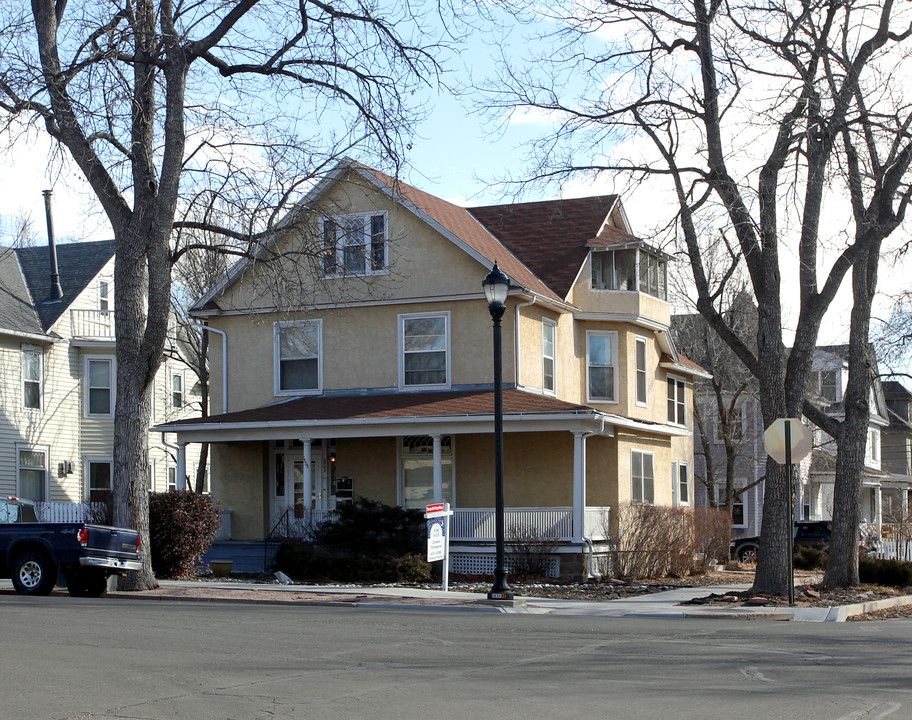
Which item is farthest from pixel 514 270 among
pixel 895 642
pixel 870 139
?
pixel 895 642

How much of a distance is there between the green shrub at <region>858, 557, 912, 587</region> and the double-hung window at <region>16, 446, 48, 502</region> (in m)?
24.1

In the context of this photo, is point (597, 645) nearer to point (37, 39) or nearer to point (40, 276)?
point (37, 39)

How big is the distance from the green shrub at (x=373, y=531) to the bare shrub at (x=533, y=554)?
7.02 ft

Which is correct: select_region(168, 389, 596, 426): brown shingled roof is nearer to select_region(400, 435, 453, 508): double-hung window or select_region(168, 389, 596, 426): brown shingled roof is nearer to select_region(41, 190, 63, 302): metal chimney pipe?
select_region(400, 435, 453, 508): double-hung window

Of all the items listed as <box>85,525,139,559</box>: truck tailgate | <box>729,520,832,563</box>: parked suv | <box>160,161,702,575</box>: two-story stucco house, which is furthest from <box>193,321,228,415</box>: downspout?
<box>729,520,832,563</box>: parked suv

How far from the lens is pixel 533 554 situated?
2503 centimetres

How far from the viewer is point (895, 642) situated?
13.5 meters

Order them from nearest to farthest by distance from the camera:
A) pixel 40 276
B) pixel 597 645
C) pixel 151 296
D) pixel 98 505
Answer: pixel 597 645
pixel 151 296
pixel 98 505
pixel 40 276

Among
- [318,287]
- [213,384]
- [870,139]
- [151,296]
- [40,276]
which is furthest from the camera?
[40,276]

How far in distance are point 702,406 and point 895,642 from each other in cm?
3456

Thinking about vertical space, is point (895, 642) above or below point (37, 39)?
below

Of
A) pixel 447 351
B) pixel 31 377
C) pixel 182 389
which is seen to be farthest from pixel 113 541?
pixel 182 389

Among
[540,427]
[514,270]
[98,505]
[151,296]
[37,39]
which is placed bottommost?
[98,505]

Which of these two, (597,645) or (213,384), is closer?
(597,645)
